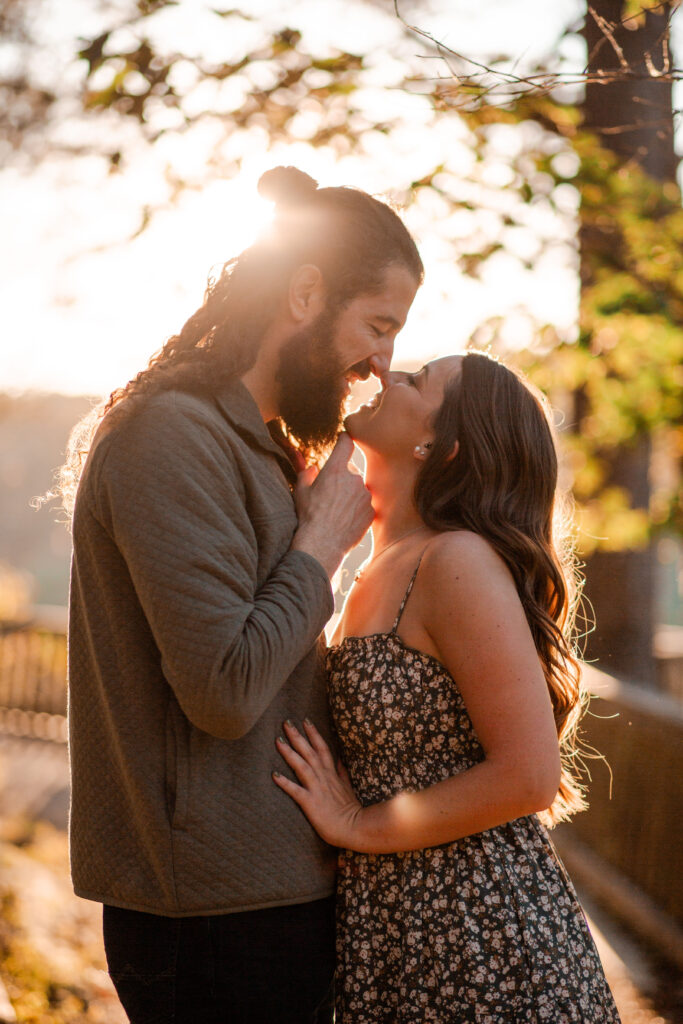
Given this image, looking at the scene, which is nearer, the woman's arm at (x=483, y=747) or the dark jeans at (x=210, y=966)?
the dark jeans at (x=210, y=966)

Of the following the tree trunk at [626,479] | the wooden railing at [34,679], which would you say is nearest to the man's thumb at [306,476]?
the tree trunk at [626,479]

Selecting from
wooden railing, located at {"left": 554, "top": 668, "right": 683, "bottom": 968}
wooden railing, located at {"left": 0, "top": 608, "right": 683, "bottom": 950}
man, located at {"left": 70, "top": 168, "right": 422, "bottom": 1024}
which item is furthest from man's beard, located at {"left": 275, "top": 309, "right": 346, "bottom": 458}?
wooden railing, located at {"left": 554, "top": 668, "right": 683, "bottom": 968}

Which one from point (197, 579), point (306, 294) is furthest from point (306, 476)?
point (197, 579)

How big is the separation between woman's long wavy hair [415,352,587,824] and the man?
33 centimetres

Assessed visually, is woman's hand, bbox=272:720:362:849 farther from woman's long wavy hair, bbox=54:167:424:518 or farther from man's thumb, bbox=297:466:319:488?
woman's long wavy hair, bbox=54:167:424:518

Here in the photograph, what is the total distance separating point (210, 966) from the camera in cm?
222

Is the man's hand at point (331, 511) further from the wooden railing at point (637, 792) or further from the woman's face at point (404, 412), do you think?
the wooden railing at point (637, 792)

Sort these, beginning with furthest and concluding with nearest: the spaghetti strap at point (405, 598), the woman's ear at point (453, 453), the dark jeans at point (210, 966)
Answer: the woman's ear at point (453, 453), the spaghetti strap at point (405, 598), the dark jeans at point (210, 966)

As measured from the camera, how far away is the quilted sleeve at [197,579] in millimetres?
2061

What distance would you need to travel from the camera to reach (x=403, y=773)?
8.41 ft

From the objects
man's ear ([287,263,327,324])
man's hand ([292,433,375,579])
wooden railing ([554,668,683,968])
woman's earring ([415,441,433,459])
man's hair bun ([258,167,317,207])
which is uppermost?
man's hair bun ([258,167,317,207])

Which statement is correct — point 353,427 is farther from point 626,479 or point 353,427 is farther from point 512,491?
point 626,479

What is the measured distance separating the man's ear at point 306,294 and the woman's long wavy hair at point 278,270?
2cm

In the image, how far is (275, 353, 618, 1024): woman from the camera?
95.1 inches
